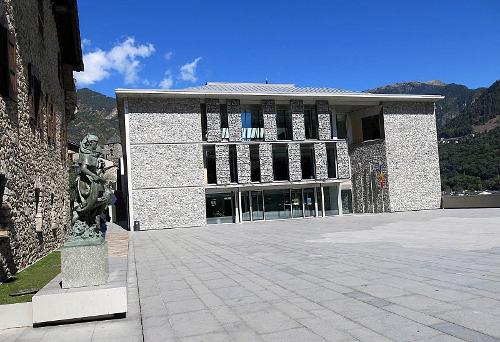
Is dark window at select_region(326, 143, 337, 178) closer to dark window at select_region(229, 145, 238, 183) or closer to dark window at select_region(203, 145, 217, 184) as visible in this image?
dark window at select_region(229, 145, 238, 183)

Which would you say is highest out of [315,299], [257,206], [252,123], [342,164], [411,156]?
[252,123]

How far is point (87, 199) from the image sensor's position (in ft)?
23.1

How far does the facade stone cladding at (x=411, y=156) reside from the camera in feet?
124

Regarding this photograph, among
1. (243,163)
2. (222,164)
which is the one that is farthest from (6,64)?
(243,163)

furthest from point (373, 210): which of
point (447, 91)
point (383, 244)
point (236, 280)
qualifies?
point (447, 91)

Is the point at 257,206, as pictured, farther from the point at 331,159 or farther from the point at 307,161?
the point at 331,159

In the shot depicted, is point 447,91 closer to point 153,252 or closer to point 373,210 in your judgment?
point 373,210

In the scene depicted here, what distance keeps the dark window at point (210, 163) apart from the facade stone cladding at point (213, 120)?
2.55 ft

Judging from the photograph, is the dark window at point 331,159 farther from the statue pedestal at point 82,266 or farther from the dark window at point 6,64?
the statue pedestal at point 82,266

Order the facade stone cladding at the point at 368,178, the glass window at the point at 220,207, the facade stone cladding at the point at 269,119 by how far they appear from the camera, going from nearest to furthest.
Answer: the glass window at the point at 220,207 < the facade stone cladding at the point at 269,119 < the facade stone cladding at the point at 368,178

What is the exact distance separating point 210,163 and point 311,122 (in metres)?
9.39

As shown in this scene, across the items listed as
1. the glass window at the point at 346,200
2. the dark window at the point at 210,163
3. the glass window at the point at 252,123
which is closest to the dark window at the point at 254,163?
the glass window at the point at 252,123

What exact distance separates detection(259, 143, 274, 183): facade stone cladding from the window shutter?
82.8 feet

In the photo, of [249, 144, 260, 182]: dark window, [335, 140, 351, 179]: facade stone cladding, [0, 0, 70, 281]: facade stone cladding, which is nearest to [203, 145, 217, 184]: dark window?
[249, 144, 260, 182]: dark window
